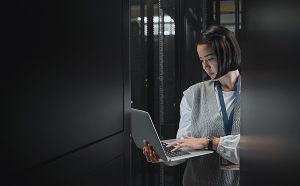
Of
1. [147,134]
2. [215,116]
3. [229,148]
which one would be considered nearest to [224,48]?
[215,116]

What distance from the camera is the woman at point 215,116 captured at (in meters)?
1.28

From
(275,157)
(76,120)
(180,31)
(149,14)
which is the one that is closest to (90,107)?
(76,120)

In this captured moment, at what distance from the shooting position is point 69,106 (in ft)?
1.13

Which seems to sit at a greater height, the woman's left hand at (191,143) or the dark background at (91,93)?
the dark background at (91,93)

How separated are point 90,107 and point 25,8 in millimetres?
163

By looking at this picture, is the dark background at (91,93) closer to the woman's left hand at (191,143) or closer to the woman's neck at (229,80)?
Result: the woman's left hand at (191,143)

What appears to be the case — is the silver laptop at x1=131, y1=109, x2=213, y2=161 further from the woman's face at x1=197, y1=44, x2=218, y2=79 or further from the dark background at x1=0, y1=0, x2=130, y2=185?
the woman's face at x1=197, y1=44, x2=218, y2=79

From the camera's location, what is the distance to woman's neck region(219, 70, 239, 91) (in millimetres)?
1373

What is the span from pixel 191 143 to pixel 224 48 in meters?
0.41

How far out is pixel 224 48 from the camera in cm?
132

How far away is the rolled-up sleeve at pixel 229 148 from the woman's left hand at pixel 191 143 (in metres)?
0.06

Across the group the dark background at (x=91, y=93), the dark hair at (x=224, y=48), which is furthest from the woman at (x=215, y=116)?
the dark background at (x=91, y=93)

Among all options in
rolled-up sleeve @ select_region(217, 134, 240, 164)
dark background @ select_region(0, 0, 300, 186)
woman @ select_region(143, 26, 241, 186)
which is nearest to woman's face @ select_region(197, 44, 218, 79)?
woman @ select_region(143, 26, 241, 186)

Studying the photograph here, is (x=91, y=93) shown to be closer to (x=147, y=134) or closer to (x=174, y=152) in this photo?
(x=147, y=134)
